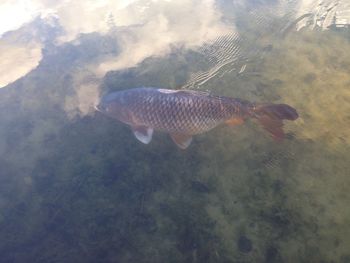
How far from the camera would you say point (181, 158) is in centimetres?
365

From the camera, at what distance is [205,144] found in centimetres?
371

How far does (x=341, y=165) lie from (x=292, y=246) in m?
1.01

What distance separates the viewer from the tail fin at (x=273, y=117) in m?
3.35

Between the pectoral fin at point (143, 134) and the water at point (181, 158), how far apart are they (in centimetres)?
17

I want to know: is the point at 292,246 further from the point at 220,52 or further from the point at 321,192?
the point at 220,52

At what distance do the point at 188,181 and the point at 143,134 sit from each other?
0.75 metres

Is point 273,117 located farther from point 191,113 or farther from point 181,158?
point 181,158

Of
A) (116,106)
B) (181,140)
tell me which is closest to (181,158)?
(181,140)

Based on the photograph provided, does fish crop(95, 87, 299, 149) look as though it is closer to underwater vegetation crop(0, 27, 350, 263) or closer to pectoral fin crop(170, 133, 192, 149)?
pectoral fin crop(170, 133, 192, 149)

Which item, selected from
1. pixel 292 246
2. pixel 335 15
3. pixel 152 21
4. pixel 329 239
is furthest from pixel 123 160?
pixel 335 15

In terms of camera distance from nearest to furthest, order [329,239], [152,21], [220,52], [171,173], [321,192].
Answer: [329,239], [321,192], [171,173], [220,52], [152,21]

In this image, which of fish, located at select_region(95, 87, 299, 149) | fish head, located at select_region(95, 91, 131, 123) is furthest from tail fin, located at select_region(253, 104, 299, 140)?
fish head, located at select_region(95, 91, 131, 123)

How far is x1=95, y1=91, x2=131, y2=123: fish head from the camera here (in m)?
3.82

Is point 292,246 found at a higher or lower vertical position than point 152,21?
lower
